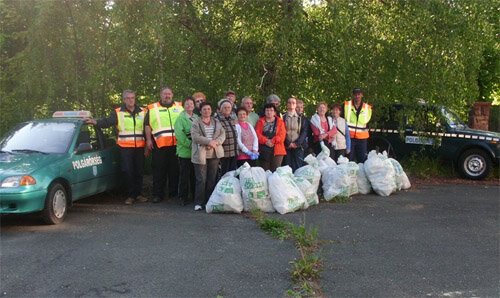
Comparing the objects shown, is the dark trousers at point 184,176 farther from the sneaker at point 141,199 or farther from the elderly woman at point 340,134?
the elderly woman at point 340,134

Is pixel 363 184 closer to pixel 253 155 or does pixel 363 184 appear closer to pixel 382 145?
pixel 253 155

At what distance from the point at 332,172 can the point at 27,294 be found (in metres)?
5.41

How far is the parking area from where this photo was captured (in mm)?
4109

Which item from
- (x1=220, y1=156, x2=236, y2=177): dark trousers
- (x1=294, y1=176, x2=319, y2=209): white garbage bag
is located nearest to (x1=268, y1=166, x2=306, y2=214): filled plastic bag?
(x1=294, y1=176, x2=319, y2=209): white garbage bag

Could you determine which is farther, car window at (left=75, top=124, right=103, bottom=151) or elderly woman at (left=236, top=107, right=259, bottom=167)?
elderly woman at (left=236, top=107, right=259, bottom=167)

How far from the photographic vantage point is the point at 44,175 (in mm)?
6137

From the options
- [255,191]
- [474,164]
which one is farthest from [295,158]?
Answer: [474,164]

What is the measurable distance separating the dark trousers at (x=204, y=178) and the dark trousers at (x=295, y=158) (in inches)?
66.5

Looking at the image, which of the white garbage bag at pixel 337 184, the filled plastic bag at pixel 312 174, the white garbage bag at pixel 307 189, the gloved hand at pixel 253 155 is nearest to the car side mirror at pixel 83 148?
the gloved hand at pixel 253 155

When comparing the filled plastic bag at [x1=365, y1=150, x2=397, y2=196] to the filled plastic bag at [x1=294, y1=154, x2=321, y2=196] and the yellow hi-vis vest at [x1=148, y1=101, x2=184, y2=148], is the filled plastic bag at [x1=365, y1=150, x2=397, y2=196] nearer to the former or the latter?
the filled plastic bag at [x1=294, y1=154, x2=321, y2=196]

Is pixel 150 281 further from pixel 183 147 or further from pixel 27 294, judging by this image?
pixel 183 147

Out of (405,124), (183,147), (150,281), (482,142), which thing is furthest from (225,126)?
(482,142)

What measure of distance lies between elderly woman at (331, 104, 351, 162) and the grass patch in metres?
2.88

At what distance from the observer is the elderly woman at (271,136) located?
7.88 meters
